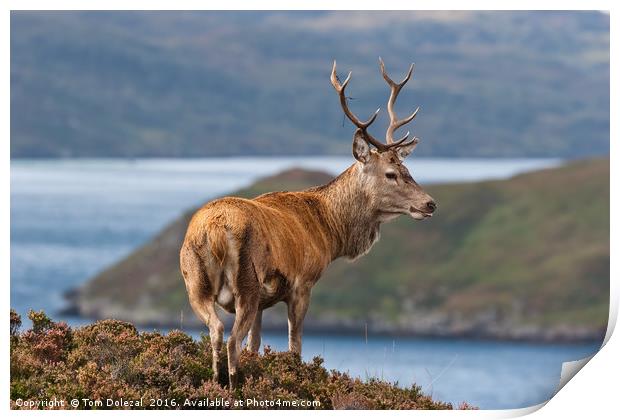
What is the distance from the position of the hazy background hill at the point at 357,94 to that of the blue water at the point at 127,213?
322cm

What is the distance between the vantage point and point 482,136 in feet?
551

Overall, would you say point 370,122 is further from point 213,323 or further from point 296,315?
point 213,323

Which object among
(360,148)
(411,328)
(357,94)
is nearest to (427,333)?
(411,328)

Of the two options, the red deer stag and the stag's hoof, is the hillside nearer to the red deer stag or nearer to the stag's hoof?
the red deer stag

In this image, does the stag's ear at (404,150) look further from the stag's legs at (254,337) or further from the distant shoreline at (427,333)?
the distant shoreline at (427,333)

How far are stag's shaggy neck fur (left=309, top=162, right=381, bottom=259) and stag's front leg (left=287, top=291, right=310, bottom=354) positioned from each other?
1.46 m

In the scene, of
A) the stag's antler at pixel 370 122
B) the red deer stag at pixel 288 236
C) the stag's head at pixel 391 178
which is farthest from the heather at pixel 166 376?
the stag's antler at pixel 370 122

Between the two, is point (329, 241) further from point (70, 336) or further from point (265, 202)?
point (70, 336)

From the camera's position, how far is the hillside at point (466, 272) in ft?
472

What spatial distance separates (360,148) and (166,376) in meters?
3.35

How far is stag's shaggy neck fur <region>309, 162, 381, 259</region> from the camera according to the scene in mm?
15383

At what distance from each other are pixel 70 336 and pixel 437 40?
16709 cm

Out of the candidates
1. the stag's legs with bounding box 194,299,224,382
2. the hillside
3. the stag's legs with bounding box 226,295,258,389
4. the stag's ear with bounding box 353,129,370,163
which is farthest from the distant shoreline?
the stag's legs with bounding box 194,299,224,382

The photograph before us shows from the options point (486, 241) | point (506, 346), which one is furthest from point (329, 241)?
point (486, 241)
